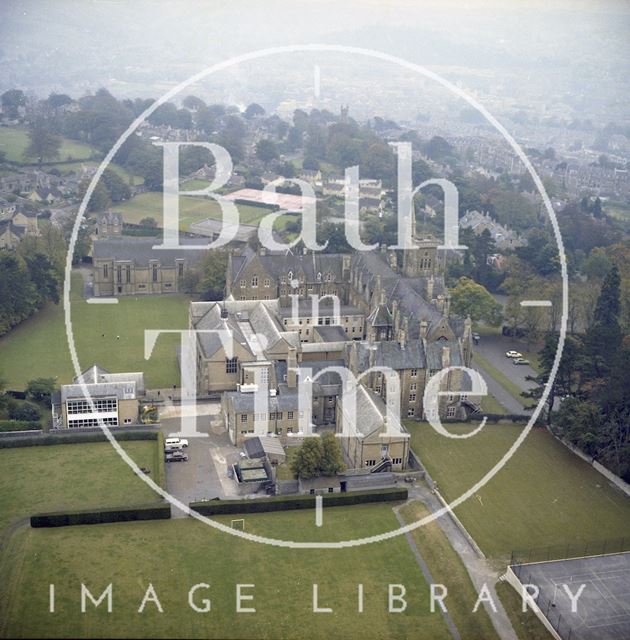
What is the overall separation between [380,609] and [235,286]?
158ft

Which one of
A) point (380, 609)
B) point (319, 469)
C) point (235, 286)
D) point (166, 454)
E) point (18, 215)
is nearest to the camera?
point (380, 609)

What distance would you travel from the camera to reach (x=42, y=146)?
174 meters

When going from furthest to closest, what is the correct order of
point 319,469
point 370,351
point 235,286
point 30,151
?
point 30,151
point 235,286
point 370,351
point 319,469

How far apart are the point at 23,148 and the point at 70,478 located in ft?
475

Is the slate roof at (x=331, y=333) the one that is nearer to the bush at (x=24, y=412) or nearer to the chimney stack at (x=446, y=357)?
the chimney stack at (x=446, y=357)

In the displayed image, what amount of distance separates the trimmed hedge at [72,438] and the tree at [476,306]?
40646 mm

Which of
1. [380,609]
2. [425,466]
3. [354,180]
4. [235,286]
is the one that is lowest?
[380,609]

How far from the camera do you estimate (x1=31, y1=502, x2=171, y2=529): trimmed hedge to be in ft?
163

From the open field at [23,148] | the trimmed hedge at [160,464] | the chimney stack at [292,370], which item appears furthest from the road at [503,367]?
the open field at [23,148]

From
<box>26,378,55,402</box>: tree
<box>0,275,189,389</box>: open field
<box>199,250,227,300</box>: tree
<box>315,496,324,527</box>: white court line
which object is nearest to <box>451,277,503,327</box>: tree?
<box>199,250,227,300</box>: tree

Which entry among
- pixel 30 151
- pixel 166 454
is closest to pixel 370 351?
pixel 166 454

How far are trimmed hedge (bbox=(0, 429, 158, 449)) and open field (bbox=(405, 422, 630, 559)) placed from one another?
2122 cm

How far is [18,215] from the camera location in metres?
122

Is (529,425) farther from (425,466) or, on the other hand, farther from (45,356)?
(45,356)
